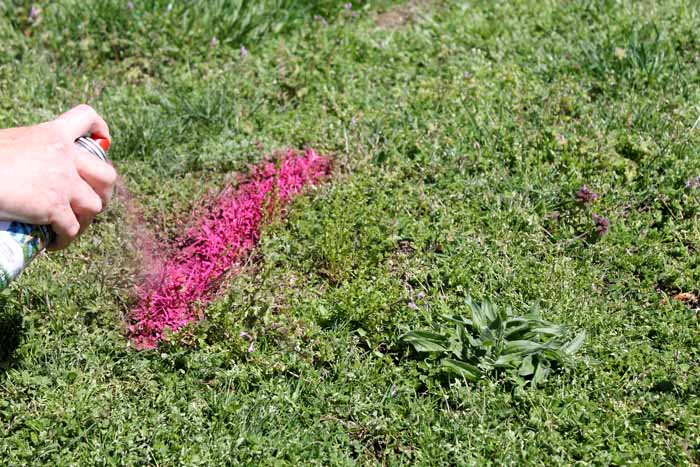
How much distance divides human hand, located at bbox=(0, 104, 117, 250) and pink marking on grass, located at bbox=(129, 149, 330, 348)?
3.76ft

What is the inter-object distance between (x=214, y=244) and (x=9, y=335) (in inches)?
43.8

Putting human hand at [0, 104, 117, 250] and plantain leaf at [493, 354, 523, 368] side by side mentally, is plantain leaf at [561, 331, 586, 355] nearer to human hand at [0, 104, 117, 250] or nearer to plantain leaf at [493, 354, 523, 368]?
plantain leaf at [493, 354, 523, 368]

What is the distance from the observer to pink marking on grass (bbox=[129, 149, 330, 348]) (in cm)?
418

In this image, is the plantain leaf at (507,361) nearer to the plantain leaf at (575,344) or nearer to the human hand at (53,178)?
the plantain leaf at (575,344)

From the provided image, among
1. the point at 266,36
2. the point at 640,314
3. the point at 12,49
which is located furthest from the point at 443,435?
the point at 12,49

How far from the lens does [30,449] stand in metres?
3.48

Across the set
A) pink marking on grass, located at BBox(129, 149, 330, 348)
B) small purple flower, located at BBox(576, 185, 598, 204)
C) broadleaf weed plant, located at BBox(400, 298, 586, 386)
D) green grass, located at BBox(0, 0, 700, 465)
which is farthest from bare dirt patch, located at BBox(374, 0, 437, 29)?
broadleaf weed plant, located at BBox(400, 298, 586, 386)

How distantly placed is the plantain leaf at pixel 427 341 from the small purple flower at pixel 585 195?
1.27 m

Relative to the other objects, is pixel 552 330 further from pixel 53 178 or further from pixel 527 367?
pixel 53 178

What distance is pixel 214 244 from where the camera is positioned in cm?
456

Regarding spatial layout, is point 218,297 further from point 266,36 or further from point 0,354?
point 266,36

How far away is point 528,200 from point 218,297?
174cm

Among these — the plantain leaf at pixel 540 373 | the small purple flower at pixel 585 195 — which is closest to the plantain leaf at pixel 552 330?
the plantain leaf at pixel 540 373

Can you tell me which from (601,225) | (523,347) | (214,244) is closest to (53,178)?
(214,244)
